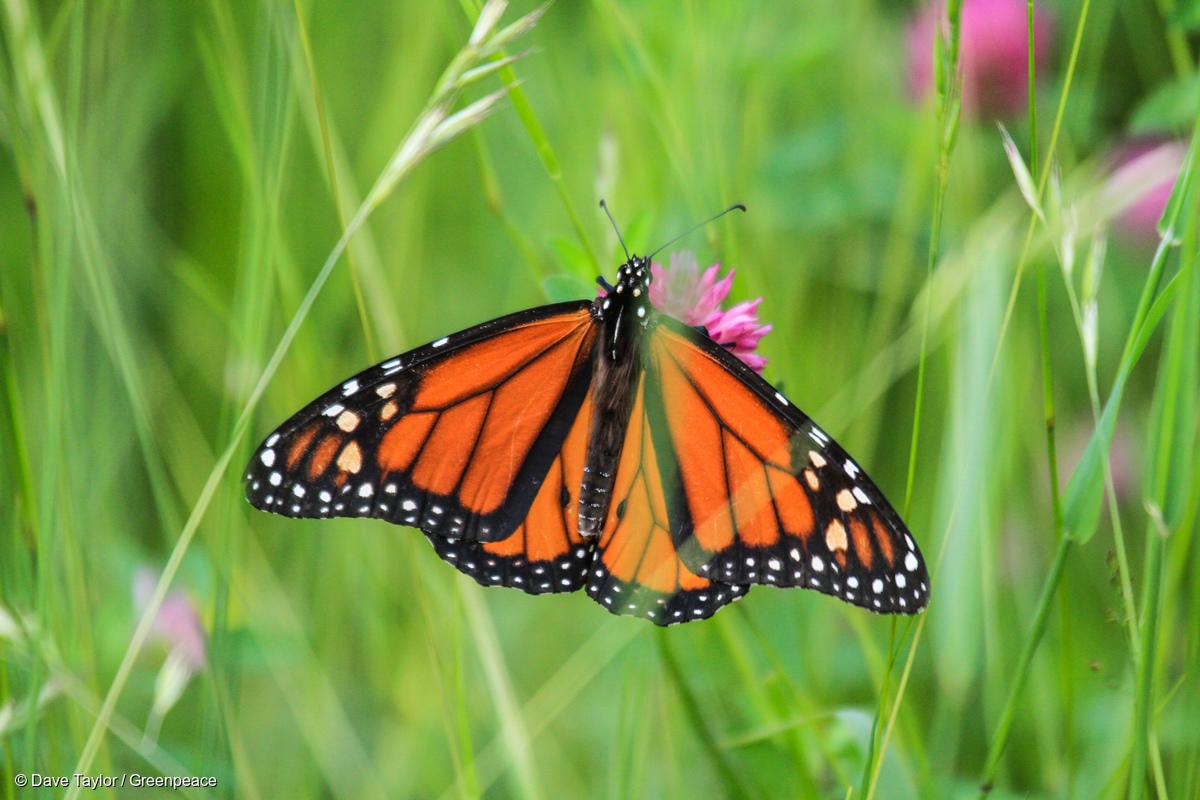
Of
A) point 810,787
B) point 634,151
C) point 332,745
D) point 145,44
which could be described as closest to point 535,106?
point 634,151

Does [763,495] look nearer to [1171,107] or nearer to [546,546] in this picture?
[546,546]

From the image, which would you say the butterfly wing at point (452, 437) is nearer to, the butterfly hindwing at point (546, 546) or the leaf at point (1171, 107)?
the butterfly hindwing at point (546, 546)

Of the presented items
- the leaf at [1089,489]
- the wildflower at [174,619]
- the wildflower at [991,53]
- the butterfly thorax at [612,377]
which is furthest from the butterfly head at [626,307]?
the wildflower at [991,53]

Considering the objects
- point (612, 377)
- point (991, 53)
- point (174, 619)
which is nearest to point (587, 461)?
point (612, 377)

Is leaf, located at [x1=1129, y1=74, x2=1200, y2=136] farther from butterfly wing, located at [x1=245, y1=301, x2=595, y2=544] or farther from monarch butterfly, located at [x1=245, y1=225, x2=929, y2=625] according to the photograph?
butterfly wing, located at [x1=245, y1=301, x2=595, y2=544]

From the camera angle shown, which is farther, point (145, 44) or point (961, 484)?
point (145, 44)

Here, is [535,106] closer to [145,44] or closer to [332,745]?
[145,44]
